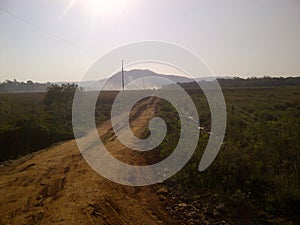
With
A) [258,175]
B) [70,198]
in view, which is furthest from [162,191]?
[258,175]

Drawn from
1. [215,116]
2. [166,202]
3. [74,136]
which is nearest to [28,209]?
[166,202]

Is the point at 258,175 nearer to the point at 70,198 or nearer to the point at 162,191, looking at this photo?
the point at 162,191

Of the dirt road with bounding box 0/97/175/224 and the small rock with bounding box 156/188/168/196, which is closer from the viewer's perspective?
the dirt road with bounding box 0/97/175/224

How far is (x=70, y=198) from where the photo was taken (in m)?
5.67

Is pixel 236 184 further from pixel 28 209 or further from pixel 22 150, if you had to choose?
pixel 22 150

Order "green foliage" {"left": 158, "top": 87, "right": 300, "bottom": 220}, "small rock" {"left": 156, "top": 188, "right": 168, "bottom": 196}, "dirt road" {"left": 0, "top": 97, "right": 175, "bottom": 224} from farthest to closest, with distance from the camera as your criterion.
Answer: "small rock" {"left": 156, "top": 188, "right": 168, "bottom": 196} < "green foliage" {"left": 158, "top": 87, "right": 300, "bottom": 220} < "dirt road" {"left": 0, "top": 97, "right": 175, "bottom": 224}

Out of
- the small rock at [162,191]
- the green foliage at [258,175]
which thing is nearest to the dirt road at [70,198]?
the small rock at [162,191]

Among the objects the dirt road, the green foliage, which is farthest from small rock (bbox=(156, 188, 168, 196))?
the green foliage

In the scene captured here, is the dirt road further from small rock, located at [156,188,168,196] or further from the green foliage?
the green foliage

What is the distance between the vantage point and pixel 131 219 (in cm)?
501

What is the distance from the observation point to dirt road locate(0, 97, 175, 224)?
4945 millimetres

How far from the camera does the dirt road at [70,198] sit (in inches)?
195

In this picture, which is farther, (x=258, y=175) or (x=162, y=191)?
(x=162, y=191)

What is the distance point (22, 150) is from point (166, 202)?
7226 millimetres
